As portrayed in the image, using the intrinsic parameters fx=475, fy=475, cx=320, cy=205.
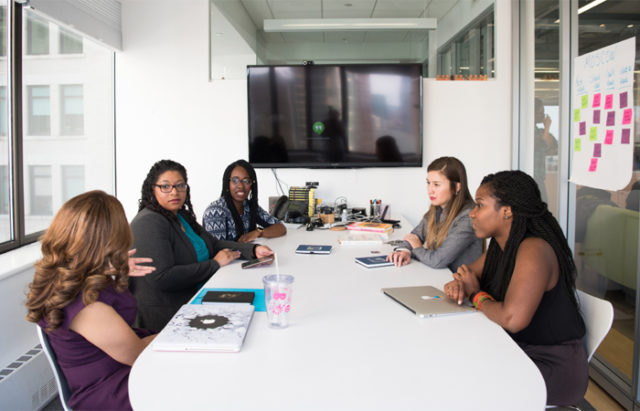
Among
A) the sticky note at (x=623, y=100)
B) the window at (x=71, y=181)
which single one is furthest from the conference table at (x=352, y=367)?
the window at (x=71, y=181)

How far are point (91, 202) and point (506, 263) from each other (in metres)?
1.38

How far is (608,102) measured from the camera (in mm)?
2621

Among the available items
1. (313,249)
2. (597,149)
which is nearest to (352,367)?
(313,249)

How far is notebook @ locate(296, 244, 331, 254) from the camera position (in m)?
2.46

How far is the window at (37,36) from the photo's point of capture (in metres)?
3.00

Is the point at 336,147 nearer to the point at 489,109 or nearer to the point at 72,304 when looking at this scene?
the point at 489,109

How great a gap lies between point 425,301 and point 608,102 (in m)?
1.83

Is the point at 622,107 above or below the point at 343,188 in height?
above

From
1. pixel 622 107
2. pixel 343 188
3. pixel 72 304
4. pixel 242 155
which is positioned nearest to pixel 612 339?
pixel 622 107

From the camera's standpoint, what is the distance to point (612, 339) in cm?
268

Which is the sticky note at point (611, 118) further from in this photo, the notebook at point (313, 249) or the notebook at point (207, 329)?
the notebook at point (207, 329)

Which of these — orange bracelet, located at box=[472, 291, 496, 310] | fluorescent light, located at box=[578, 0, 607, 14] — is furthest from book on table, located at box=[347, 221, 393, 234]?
fluorescent light, located at box=[578, 0, 607, 14]

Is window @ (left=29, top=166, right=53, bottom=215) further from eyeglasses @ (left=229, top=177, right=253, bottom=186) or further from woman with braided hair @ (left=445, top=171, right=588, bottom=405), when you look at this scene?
woman with braided hair @ (left=445, top=171, right=588, bottom=405)

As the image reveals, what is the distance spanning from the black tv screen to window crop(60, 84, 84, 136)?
134cm
